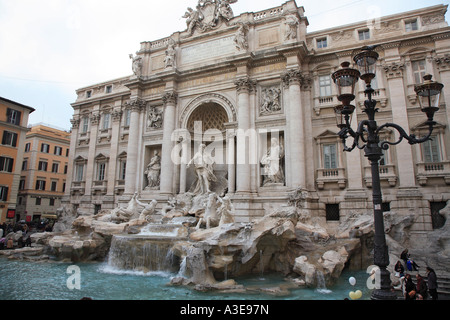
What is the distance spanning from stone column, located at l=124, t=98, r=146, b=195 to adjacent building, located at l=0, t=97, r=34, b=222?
504 inches

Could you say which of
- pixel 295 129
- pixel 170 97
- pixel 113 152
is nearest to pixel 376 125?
pixel 295 129

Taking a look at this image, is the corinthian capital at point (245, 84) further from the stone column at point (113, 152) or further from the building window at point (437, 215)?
the building window at point (437, 215)

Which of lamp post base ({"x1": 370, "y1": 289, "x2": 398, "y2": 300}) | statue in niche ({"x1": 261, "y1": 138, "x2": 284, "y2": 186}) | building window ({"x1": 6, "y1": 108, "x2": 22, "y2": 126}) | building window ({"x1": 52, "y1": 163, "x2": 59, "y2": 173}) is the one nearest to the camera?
lamp post base ({"x1": 370, "y1": 289, "x2": 398, "y2": 300})

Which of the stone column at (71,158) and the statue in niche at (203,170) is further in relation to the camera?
the stone column at (71,158)

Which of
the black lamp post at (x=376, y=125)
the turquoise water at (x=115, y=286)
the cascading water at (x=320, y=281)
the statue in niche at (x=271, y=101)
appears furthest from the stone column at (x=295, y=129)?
the black lamp post at (x=376, y=125)

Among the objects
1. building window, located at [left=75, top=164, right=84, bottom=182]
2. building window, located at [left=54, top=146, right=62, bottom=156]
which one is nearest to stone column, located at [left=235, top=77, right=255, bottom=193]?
building window, located at [left=75, top=164, right=84, bottom=182]

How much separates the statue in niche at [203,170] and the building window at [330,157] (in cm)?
709

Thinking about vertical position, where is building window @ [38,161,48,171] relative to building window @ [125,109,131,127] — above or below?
below

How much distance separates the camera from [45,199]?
37875 millimetres

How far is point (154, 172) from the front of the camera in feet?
74.5

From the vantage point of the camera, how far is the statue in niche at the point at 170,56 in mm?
22625

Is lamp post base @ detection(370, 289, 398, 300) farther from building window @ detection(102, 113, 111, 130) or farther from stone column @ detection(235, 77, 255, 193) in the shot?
building window @ detection(102, 113, 111, 130)

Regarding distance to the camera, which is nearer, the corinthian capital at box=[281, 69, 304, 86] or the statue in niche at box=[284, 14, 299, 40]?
the corinthian capital at box=[281, 69, 304, 86]

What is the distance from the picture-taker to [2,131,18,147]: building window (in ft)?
91.8
